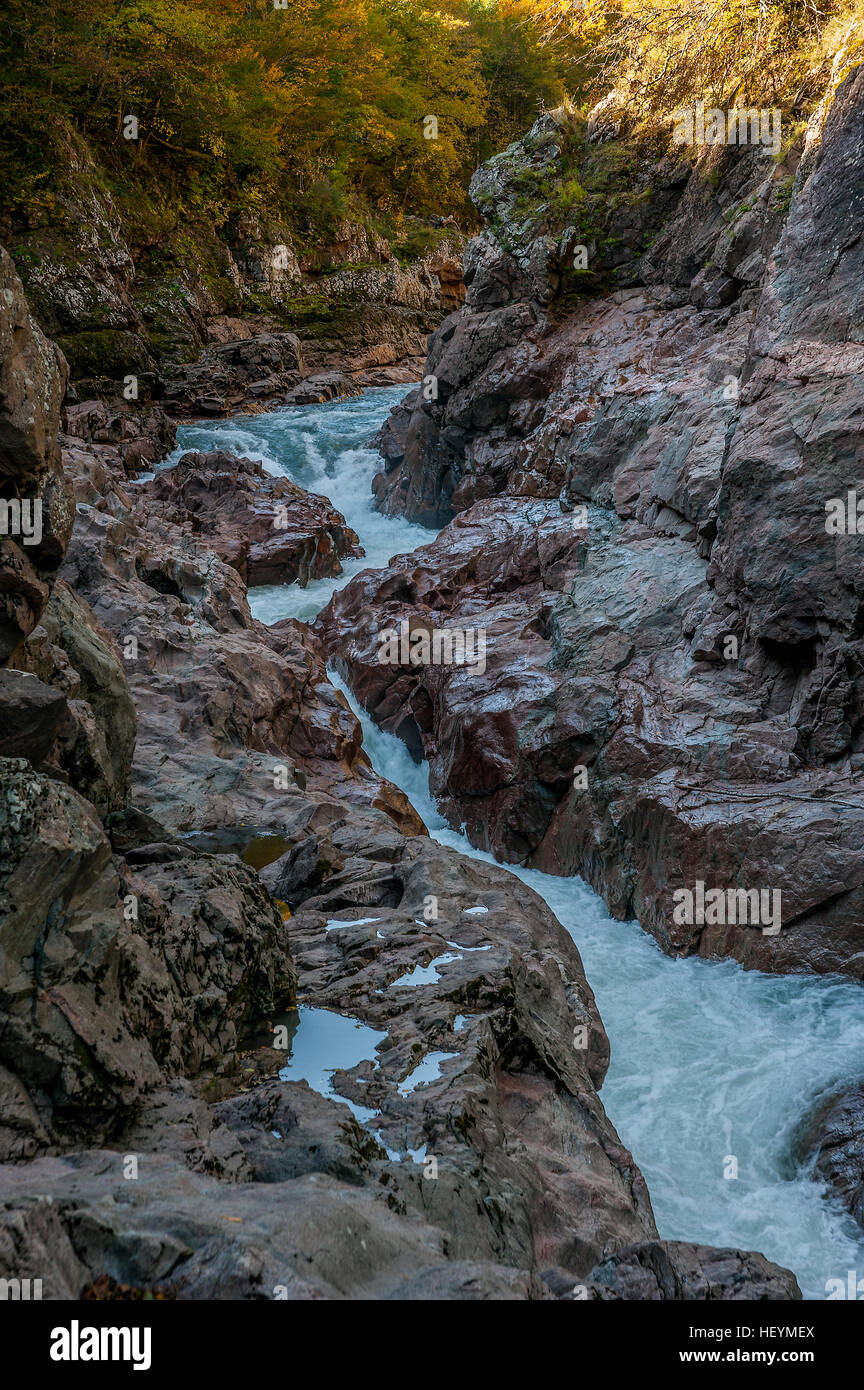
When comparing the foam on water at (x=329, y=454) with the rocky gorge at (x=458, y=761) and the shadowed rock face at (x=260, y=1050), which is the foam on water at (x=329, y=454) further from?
the shadowed rock face at (x=260, y=1050)

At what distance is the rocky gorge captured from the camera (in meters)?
3.00

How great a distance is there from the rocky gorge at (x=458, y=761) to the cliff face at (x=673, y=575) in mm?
49

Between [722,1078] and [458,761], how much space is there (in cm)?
470

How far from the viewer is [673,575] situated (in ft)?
33.9

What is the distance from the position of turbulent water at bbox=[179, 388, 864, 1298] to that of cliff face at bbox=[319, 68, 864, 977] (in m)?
0.29

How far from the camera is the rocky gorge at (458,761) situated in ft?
9.86

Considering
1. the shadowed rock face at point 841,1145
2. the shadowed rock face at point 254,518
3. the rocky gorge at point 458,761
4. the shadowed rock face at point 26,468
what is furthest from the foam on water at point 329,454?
the shadowed rock face at point 841,1145

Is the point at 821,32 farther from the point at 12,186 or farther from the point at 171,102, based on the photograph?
the point at 171,102

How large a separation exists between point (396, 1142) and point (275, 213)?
105 ft

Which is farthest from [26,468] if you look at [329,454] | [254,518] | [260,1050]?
[329,454]

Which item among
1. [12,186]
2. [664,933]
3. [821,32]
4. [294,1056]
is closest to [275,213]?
[12,186]

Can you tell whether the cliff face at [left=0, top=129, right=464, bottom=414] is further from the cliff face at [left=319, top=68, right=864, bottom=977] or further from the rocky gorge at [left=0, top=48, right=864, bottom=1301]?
the cliff face at [left=319, top=68, right=864, bottom=977]

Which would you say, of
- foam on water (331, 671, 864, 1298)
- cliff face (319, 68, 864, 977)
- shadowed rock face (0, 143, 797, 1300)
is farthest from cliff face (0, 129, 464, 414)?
foam on water (331, 671, 864, 1298)

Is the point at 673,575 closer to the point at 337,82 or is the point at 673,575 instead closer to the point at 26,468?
the point at 26,468
